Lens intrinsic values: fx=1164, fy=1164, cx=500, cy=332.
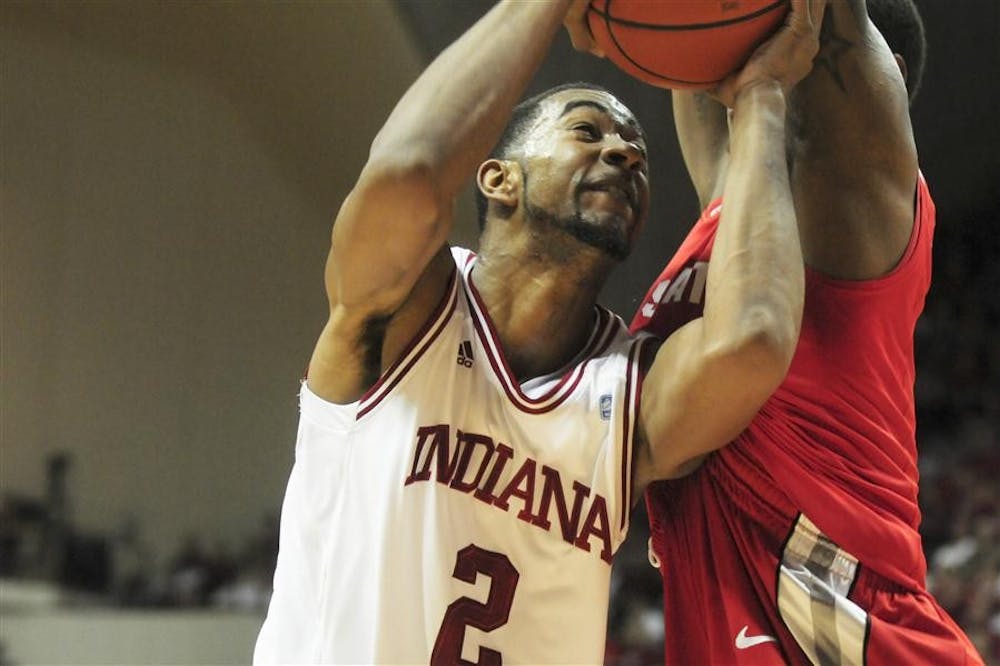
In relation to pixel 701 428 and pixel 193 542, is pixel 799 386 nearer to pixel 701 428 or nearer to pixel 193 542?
pixel 701 428

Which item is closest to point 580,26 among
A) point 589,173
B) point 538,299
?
point 589,173

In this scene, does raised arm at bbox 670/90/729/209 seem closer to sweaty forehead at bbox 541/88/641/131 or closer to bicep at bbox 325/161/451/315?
sweaty forehead at bbox 541/88/641/131

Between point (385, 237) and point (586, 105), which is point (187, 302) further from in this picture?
point (385, 237)

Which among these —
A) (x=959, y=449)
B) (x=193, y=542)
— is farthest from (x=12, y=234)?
(x=959, y=449)

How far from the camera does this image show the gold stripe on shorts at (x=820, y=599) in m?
1.84

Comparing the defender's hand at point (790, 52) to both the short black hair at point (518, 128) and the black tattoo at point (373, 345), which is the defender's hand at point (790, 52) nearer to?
Result: the short black hair at point (518, 128)

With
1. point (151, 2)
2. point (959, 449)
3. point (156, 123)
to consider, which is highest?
point (151, 2)

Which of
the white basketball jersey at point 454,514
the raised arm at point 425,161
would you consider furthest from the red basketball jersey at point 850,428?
the raised arm at point 425,161

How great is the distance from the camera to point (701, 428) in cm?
179

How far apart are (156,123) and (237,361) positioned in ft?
4.78

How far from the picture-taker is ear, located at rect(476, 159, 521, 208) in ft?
6.81

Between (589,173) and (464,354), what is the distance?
0.38 m

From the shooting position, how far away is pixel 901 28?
2182 mm

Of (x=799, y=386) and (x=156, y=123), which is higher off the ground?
(x=156, y=123)
